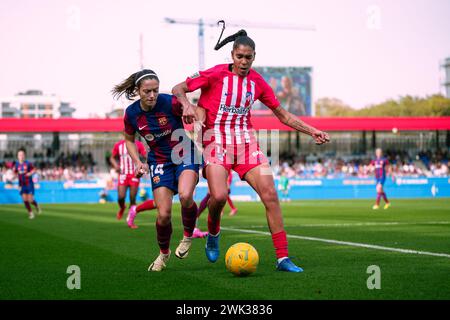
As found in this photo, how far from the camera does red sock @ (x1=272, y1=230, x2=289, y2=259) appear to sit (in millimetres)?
8539

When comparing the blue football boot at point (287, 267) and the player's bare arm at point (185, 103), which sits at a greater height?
the player's bare arm at point (185, 103)

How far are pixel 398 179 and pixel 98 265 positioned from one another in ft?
116

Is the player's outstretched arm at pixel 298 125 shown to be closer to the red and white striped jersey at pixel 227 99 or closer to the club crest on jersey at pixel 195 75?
the red and white striped jersey at pixel 227 99

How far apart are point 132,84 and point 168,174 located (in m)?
1.21

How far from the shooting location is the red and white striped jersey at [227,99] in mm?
8766

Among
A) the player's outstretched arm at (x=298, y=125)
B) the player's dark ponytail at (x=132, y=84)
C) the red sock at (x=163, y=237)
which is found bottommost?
the red sock at (x=163, y=237)

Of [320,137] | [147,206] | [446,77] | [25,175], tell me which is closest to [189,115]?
[320,137]

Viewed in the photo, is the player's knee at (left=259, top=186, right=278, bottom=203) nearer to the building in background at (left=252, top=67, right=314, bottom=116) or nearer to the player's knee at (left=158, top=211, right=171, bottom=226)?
the player's knee at (left=158, top=211, right=171, bottom=226)

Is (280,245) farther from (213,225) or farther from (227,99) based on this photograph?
(227,99)

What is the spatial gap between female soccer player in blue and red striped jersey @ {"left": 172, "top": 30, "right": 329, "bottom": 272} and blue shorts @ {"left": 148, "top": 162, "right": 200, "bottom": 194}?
38cm

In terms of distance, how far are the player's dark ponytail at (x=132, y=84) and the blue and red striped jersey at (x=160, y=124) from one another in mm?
250

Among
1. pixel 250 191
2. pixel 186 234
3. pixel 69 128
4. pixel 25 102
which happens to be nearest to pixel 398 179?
pixel 250 191

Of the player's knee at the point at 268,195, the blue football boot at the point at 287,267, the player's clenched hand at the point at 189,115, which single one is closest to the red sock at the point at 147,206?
the player's knee at the point at 268,195

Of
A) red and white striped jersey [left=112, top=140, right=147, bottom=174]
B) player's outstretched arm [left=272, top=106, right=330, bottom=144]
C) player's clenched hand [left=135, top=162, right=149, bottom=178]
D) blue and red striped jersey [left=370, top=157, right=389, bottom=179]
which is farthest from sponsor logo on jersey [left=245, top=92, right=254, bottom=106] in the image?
blue and red striped jersey [left=370, top=157, right=389, bottom=179]
